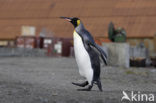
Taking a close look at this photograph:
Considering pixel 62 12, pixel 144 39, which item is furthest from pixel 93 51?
pixel 62 12

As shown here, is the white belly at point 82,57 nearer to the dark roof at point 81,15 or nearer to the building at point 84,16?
the building at point 84,16

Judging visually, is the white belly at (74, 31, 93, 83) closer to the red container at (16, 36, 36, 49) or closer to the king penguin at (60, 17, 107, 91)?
the king penguin at (60, 17, 107, 91)

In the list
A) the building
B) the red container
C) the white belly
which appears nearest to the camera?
the white belly

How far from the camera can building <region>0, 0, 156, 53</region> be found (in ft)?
131

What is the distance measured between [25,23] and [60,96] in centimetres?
3867

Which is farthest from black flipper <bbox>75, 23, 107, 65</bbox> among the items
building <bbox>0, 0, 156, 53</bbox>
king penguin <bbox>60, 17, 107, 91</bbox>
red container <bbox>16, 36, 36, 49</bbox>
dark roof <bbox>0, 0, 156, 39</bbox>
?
dark roof <bbox>0, 0, 156, 39</bbox>

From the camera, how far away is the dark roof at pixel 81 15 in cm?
4088

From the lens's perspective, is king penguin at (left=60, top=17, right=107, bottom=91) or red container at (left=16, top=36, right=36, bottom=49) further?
red container at (left=16, top=36, right=36, bottom=49)

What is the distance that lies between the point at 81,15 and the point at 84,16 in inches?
18.6

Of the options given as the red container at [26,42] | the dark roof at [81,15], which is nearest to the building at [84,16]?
the dark roof at [81,15]

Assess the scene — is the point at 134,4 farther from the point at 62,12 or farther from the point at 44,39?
the point at 44,39

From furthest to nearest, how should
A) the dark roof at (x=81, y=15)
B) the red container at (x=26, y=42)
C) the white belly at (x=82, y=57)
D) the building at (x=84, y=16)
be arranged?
1. the dark roof at (x=81, y=15)
2. the building at (x=84, y=16)
3. the red container at (x=26, y=42)
4. the white belly at (x=82, y=57)

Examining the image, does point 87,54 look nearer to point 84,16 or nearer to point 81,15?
point 84,16

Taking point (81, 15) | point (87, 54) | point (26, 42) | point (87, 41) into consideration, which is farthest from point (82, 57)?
point (81, 15)
